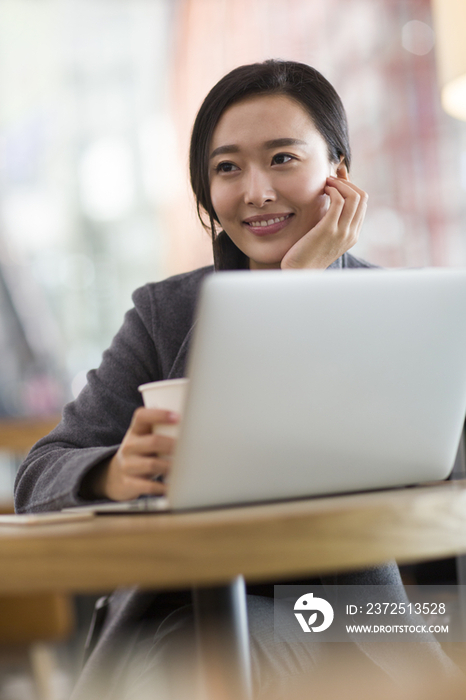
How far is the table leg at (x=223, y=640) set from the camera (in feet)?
1.76

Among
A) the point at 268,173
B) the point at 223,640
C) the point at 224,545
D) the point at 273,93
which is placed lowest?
the point at 223,640

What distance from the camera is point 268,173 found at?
115cm

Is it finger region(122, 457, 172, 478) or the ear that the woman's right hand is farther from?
the ear

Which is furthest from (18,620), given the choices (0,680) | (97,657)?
(97,657)

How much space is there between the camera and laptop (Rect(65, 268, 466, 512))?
525 mm

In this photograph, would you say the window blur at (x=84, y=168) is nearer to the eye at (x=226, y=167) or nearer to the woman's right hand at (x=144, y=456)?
the eye at (x=226, y=167)

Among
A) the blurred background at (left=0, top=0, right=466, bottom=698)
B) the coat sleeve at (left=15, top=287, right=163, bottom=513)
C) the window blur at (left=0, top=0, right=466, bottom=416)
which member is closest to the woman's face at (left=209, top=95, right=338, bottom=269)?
the coat sleeve at (left=15, top=287, right=163, bottom=513)

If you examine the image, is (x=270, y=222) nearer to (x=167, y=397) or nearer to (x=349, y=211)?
(x=349, y=211)

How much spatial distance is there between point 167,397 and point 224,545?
0.20 metres

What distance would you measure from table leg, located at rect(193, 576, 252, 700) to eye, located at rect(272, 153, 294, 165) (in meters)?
0.76

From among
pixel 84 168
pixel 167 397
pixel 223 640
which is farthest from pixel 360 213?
pixel 84 168

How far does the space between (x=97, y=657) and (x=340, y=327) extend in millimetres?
540

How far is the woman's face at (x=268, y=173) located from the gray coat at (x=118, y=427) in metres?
0.10

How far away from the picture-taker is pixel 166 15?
6.23 metres
